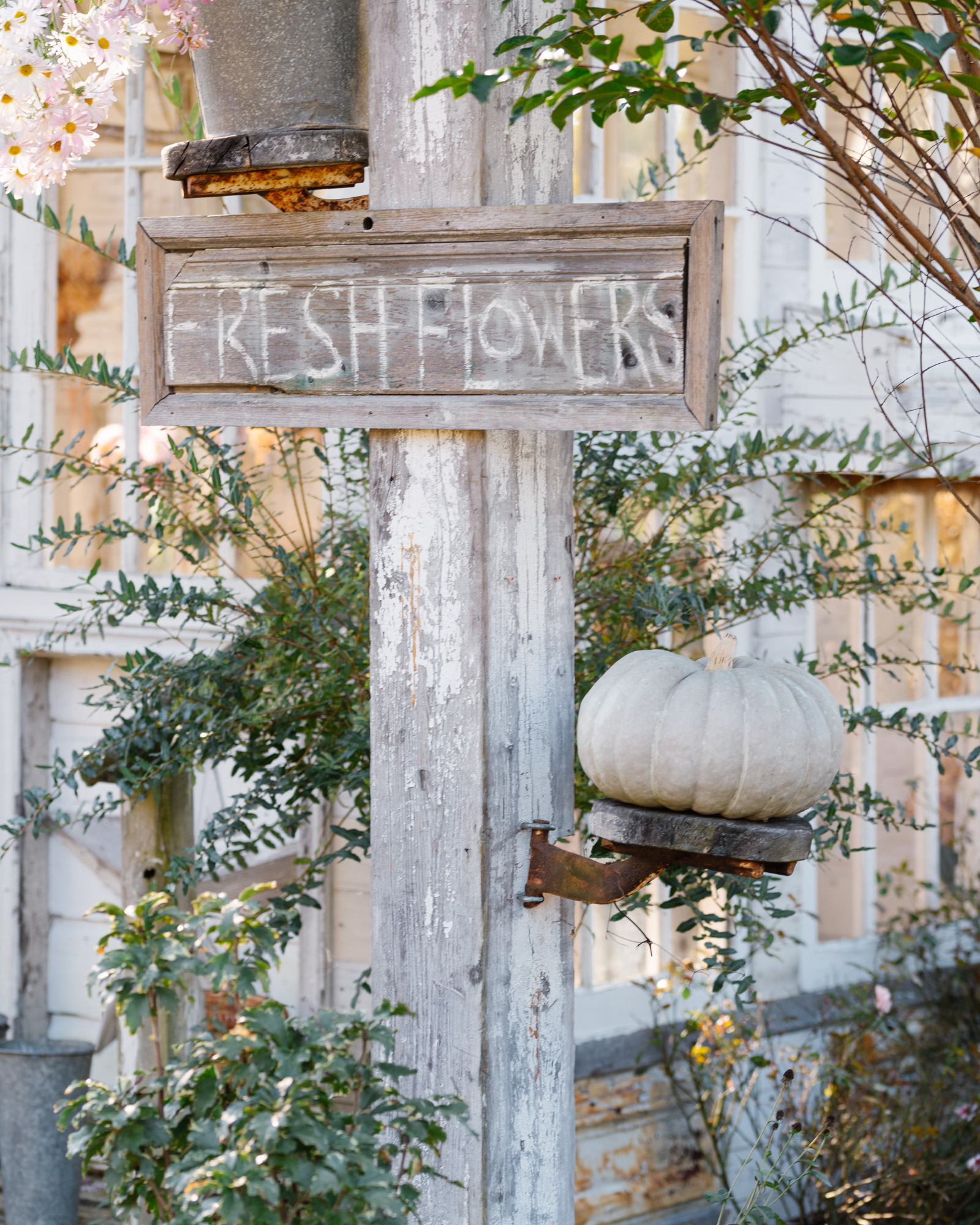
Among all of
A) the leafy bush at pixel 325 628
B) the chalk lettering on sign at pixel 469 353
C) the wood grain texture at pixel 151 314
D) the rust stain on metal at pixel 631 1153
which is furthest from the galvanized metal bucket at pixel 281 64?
the rust stain on metal at pixel 631 1153

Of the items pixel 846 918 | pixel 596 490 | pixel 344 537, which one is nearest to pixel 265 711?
pixel 344 537

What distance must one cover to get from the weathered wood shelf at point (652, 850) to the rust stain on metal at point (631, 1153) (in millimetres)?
2234

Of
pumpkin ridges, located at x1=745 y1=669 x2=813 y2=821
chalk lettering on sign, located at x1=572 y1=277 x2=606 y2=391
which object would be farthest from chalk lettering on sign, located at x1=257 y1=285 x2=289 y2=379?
pumpkin ridges, located at x1=745 y1=669 x2=813 y2=821

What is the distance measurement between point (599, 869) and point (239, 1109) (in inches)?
20.5

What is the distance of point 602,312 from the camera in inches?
54.6

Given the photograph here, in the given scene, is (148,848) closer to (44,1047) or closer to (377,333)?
(44,1047)

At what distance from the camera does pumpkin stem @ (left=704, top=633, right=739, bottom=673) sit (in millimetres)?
1593

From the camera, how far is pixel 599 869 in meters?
1.47

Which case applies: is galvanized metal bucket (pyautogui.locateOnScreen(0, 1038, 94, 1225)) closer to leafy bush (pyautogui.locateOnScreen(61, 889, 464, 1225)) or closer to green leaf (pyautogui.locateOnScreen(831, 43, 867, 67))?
leafy bush (pyautogui.locateOnScreen(61, 889, 464, 1225))

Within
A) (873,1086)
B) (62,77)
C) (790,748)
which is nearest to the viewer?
(790,748)

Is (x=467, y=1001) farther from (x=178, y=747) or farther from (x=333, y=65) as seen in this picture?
(x=333, y=65)

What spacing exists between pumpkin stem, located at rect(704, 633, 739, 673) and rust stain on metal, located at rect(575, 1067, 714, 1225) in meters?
2.27

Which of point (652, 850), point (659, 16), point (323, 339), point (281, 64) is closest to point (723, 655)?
point (652, 850)

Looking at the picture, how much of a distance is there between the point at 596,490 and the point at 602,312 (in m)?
0.98
